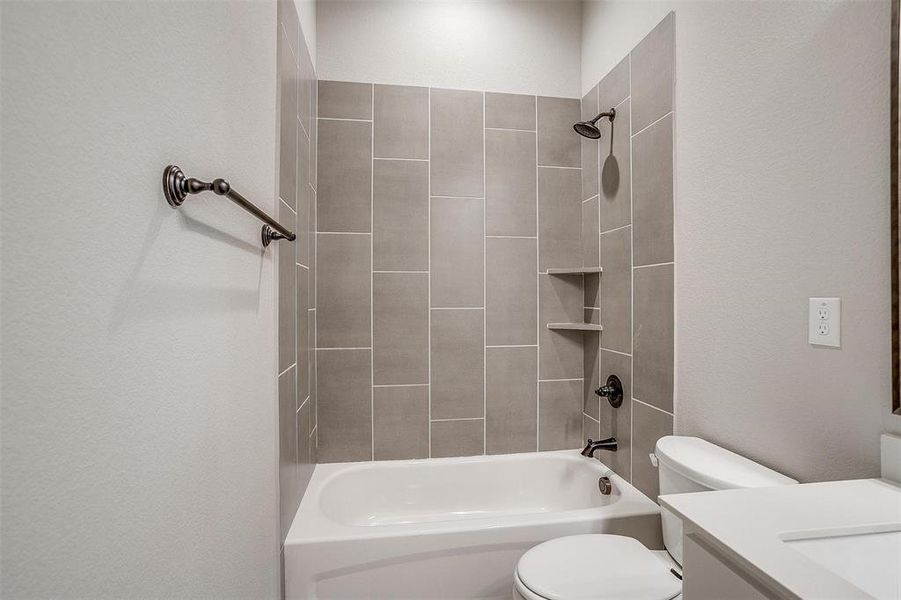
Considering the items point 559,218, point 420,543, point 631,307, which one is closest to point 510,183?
point 559,218

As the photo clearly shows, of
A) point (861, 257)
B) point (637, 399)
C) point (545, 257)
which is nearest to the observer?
point (861, 257)

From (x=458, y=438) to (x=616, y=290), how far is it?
995 millimetres

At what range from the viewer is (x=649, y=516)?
Answer: 1521 mm

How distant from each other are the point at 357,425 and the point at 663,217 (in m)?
1.54

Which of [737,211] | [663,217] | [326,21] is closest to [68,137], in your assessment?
[737,211]

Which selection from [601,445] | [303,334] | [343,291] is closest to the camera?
[303,334]

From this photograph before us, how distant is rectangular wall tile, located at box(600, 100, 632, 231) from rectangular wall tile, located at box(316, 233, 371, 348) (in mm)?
1087

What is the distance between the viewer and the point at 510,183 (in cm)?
213

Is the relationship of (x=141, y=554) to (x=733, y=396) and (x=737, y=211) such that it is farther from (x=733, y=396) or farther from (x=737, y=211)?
(x=737, y=211)

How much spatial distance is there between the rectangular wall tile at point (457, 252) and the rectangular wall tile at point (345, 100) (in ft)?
1.74

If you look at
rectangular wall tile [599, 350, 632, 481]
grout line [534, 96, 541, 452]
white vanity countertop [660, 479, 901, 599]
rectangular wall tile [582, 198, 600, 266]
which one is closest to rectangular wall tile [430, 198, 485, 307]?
grout line [534, 96, 541, 452]

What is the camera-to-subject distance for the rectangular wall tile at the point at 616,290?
1.77 m

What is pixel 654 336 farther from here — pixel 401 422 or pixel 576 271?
pixel 401 422

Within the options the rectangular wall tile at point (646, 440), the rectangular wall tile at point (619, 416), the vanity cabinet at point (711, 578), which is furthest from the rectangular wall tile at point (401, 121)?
the vanity cabinet at point (711, 578)
